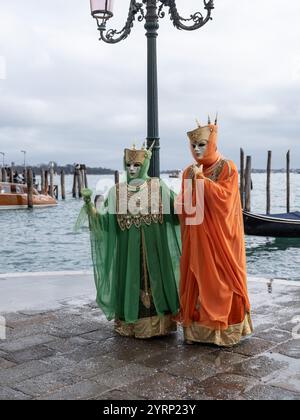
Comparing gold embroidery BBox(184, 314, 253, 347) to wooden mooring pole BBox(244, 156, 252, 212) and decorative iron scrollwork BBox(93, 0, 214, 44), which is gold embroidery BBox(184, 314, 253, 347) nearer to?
decorative iron scrollwork BBox(93, 0, 214, 44)

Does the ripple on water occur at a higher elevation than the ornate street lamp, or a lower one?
lower

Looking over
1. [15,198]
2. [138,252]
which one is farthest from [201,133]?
[15,198]

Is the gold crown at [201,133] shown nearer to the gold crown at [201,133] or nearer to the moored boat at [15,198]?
the gold crown at [201,133]

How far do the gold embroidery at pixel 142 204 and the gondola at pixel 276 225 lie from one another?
1143 cm

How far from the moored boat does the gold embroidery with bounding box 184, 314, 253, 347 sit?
1114 inches

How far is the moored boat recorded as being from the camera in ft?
105

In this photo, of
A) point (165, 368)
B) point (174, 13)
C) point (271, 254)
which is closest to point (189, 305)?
point (165, 368)

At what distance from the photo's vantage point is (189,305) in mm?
4727

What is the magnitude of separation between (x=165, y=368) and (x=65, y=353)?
0.86m

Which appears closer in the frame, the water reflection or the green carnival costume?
the green carnival costume

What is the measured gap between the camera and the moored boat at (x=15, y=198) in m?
31.9

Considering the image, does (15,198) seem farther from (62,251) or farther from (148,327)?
(148,327)

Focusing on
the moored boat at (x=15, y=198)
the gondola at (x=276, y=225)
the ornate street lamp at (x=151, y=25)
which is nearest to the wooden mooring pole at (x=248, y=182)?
the gondola at (x=276, y=225)

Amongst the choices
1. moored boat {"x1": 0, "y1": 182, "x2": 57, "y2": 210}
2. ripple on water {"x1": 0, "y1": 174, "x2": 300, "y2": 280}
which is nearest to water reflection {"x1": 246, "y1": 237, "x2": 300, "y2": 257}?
ripple on water {"x1": 0, "y1": 174, "x2": 300, "y2": 280}
